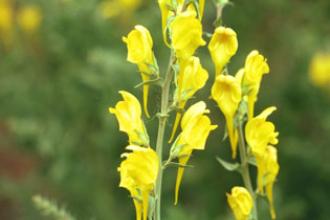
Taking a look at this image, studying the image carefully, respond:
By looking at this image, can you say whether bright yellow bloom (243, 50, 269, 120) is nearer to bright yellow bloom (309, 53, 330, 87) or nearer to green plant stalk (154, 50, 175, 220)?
green plant stalk (154, 50, 175, 220)

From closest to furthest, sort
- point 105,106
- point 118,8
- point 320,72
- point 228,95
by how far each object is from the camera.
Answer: point 228,95
point 105,106
point 320,72
point 118,8

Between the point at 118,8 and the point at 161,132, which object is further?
the point at 118,8

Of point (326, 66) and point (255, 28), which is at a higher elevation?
point (255, 28)

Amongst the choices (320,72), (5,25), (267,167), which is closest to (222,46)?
(267,167)

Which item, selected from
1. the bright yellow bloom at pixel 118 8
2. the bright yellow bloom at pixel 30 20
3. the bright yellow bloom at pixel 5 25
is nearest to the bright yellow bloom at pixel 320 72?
the bright yellow bloom at pixel 118 8

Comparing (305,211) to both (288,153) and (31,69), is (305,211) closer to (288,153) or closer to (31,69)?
(288,153)

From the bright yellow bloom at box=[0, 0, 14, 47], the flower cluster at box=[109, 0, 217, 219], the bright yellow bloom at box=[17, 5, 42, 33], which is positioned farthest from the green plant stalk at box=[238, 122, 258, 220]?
the bright yellow bloom at box=[0, 0, 14, 47]

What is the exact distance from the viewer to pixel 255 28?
16.4ft

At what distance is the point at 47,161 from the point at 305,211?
1.79 m

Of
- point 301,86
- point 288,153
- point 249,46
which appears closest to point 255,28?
point 249,46

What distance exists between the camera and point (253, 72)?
1.76 m

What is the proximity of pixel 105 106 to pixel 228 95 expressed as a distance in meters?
2.39

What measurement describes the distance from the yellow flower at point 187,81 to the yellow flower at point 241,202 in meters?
0.25

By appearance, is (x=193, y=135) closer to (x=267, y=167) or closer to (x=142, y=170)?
(x=142, y=170)
